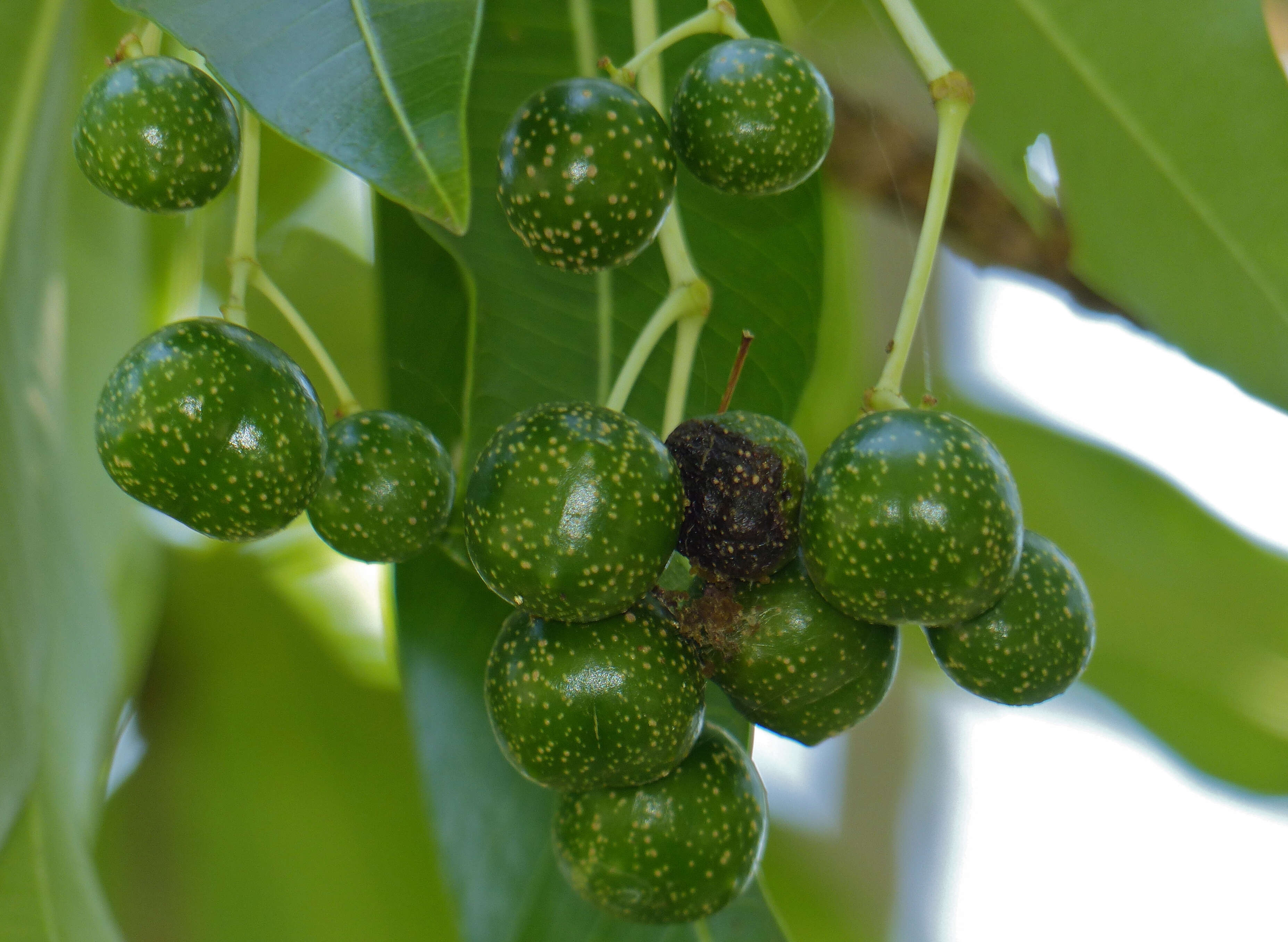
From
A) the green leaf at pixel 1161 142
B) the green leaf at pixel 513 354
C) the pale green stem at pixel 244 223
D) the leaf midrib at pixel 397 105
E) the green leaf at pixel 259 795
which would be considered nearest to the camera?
the leaf midrib at pixel 397 105

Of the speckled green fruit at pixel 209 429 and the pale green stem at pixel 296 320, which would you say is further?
the pale green stem at pixel 296 320

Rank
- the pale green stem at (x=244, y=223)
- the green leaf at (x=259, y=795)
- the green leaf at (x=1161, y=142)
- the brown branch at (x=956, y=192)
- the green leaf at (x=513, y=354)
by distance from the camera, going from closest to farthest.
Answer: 1. the pale green stem at (x=244, y=223)
2. the green leaf at (x=1161, y=142)
3. the green leaf at (x=513, y=354)
4. the brown branch at (x=956, y=192)
5. the green leaf at (x=259, y=795)

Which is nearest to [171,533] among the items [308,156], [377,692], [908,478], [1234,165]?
[377,692]

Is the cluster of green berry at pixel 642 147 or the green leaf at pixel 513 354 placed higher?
the cluster of green berry at pixel 642 147

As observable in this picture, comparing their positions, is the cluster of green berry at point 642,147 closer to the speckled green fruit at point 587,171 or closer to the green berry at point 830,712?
the speckled green fruit at point 587,171

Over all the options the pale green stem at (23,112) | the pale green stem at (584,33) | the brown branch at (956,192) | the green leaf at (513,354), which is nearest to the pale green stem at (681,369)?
the green leaf at (513,354)

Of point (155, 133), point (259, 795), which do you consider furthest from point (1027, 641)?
point (259, 795)

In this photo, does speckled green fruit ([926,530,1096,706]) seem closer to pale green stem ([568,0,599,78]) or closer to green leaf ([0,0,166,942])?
pale green stem ([568,0,599,78])
